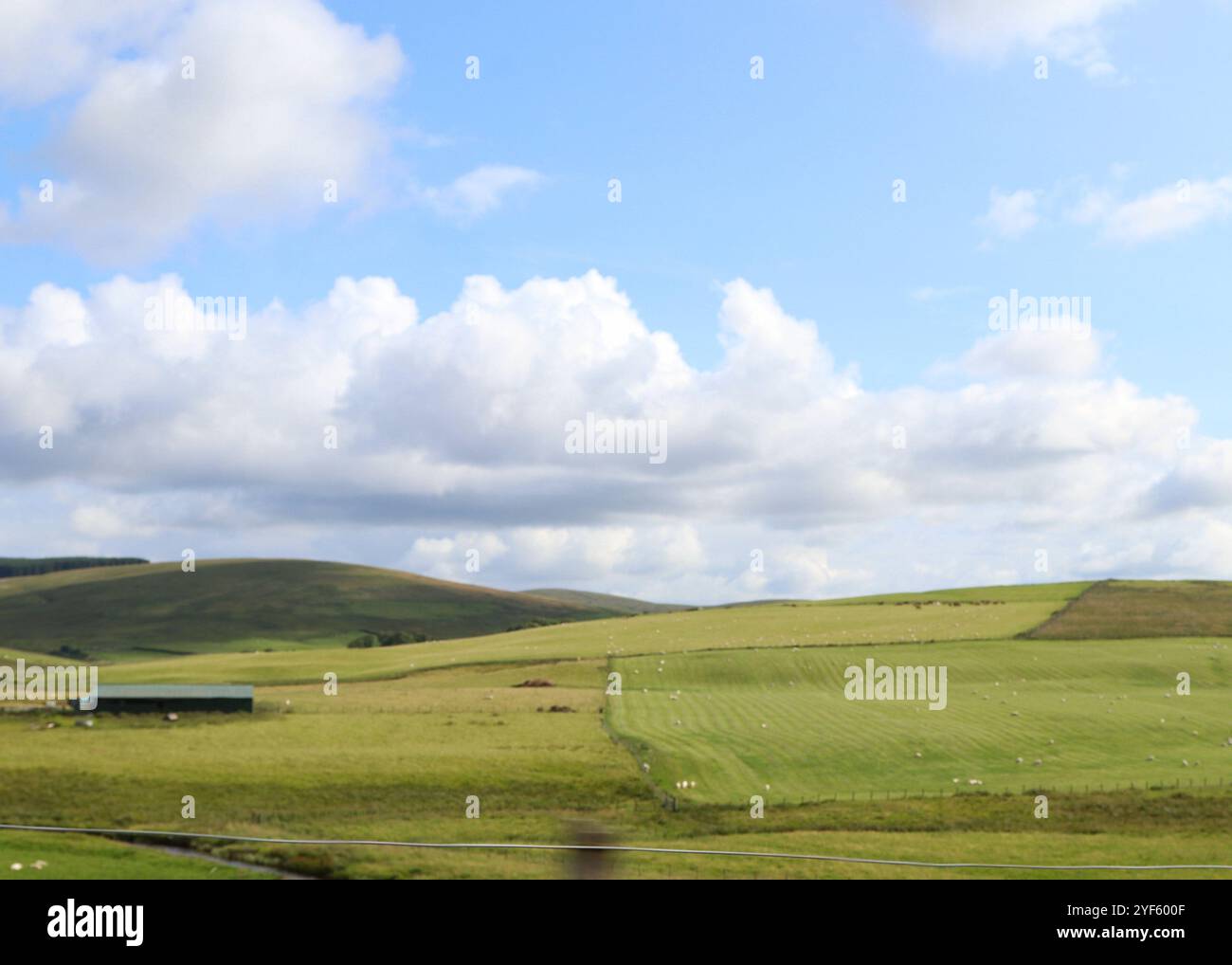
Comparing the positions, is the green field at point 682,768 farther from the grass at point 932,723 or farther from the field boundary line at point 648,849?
the field boundary line at point 648,849

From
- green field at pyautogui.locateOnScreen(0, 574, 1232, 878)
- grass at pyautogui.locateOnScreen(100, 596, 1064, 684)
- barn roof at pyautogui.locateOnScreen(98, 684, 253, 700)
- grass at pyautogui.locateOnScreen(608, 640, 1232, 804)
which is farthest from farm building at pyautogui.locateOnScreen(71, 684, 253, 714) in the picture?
grass at pyautogui.locateOnScreen(100, 596, 1064, 684)

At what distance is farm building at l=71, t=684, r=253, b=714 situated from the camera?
64.2m

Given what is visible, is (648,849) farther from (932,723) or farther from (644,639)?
(644,639)

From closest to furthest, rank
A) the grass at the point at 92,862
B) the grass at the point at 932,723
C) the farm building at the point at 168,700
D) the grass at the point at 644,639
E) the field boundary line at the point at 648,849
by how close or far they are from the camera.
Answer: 1. the grass at the point at 92,862
2. the field boundary line at the point at 648,849
3. the grass at the point at 932,723
4. the farm building at the point at 168,700
5. the grass at the point at 644,639

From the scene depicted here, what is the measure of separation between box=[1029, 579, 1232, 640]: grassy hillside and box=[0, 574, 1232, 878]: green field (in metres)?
13.3

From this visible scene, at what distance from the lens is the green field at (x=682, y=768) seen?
32.6m

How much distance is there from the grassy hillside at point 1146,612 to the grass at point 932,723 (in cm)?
1144

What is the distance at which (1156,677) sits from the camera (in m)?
83.2

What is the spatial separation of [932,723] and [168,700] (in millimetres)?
45020

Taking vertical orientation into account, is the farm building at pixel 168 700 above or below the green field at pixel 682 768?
above

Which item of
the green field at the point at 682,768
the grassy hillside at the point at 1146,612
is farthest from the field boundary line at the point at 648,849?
the grassy hillside at the point at 1146,612

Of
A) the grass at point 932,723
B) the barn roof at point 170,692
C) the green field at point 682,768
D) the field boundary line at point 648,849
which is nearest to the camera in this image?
the field boundary line at point 648,849
